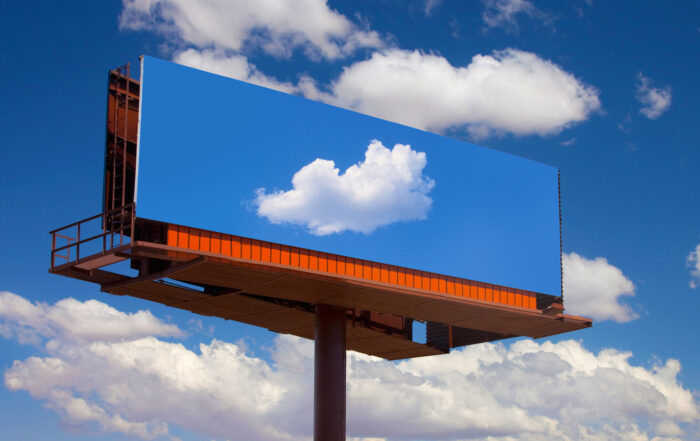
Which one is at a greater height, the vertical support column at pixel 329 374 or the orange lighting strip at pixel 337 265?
the orange lighting strip at pixel 337 265

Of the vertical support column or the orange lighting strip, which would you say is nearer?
the orange lighting strip

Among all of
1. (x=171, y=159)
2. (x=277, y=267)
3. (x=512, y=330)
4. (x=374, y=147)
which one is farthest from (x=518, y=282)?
(x=171, y=159)

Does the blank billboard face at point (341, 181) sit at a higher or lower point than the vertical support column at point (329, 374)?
higher

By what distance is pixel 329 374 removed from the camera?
38.1 meters

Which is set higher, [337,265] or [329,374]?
Answer: [337,265]

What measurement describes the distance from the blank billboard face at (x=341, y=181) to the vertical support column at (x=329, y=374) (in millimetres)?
4048

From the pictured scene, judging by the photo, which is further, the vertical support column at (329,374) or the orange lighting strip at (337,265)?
the vertical support column at (329,374)

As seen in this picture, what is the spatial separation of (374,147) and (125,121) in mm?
10217

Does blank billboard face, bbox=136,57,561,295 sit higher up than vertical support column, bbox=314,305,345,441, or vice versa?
blank billboard face, bbox=136,57,561,295

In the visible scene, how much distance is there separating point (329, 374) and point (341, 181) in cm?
813

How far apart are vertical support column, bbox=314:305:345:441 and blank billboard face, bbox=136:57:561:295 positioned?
4.05m

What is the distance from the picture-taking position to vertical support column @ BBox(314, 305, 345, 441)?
37.6 meters

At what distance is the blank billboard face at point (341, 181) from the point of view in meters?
32.7

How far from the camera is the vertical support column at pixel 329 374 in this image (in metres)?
37.6
